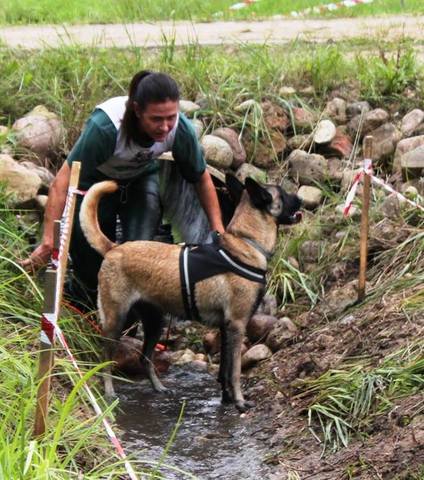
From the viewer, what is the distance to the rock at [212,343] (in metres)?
6.84

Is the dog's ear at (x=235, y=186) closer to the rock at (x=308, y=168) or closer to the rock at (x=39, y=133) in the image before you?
the rock at (x=308, y=168)

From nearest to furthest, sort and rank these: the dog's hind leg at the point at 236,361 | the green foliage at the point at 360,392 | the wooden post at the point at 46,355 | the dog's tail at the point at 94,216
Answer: the wooden post at the point at 46,355 → the green foliage at the point at 360,392 → the dog's tail at the point at 94,216 → the dog's hind leg at the point at 236,361

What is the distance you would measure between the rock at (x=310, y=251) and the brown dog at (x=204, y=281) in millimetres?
1127

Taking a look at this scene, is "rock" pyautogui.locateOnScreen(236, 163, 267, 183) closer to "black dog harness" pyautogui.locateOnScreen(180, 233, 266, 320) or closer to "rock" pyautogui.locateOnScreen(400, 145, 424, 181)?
"rock" pyautogui.locateOnScreen(400, 145, 424, 181)

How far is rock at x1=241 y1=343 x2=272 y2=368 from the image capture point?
6.38 meters

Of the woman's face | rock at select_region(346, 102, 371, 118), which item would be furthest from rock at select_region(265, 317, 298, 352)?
Result: rock at select_region(346, 102, 371, 118)

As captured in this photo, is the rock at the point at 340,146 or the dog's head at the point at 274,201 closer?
the dog's head at the point at 274,201

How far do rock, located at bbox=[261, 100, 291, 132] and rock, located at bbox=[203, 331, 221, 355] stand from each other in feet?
6.71

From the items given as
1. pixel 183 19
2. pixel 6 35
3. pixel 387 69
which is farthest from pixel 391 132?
pixel 183 19

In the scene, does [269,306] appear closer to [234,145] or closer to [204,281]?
[204,281]

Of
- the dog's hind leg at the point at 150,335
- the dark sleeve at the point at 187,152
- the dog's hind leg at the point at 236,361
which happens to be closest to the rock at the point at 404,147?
the dark sleeve at the point at 187,152

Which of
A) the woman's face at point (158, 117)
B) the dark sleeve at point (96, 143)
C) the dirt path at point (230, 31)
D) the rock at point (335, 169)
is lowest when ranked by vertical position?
the rock at point (335, 169)

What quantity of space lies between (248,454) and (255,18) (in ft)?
28.3

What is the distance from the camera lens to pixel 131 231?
657 cm
